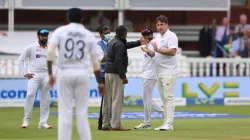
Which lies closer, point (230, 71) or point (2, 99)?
point (2, 99)

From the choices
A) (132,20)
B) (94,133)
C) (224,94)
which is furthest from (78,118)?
(132,20)

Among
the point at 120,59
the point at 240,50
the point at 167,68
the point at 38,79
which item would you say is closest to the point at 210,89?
the point at 240,50

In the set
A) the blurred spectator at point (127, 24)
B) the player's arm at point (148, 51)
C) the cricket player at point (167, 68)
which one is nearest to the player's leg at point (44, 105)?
the player's arm at point (148, 51)

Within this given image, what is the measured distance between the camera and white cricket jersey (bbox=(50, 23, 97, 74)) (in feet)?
48.4

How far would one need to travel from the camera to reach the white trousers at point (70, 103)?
1470 cm

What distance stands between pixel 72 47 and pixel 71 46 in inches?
1.0

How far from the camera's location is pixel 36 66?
68.2 ft

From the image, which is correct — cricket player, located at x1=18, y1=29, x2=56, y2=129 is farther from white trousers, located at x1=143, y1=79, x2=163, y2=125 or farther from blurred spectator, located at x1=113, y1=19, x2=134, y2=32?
blurred spectator, located at x1=113, y1=19, x2=134, y2=32

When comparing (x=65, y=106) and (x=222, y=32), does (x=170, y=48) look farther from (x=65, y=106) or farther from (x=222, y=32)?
(x=222, y=32)

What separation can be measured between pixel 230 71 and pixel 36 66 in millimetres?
12625

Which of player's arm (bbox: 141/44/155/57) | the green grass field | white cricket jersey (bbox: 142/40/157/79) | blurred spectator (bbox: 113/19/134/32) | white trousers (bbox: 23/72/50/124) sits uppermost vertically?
blurred spectator (bbox: 113/19/134/32)

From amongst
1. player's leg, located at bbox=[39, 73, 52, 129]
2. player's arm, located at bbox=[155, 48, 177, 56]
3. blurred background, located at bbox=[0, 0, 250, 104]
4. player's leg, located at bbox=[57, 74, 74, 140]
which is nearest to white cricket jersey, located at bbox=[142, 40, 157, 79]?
player's arm, located at bbox=[155, 48, 177, 56]

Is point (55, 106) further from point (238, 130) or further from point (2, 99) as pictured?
point (238, 130)

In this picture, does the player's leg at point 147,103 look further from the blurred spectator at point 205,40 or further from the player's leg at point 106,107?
the blurred spectator at point 205,40
